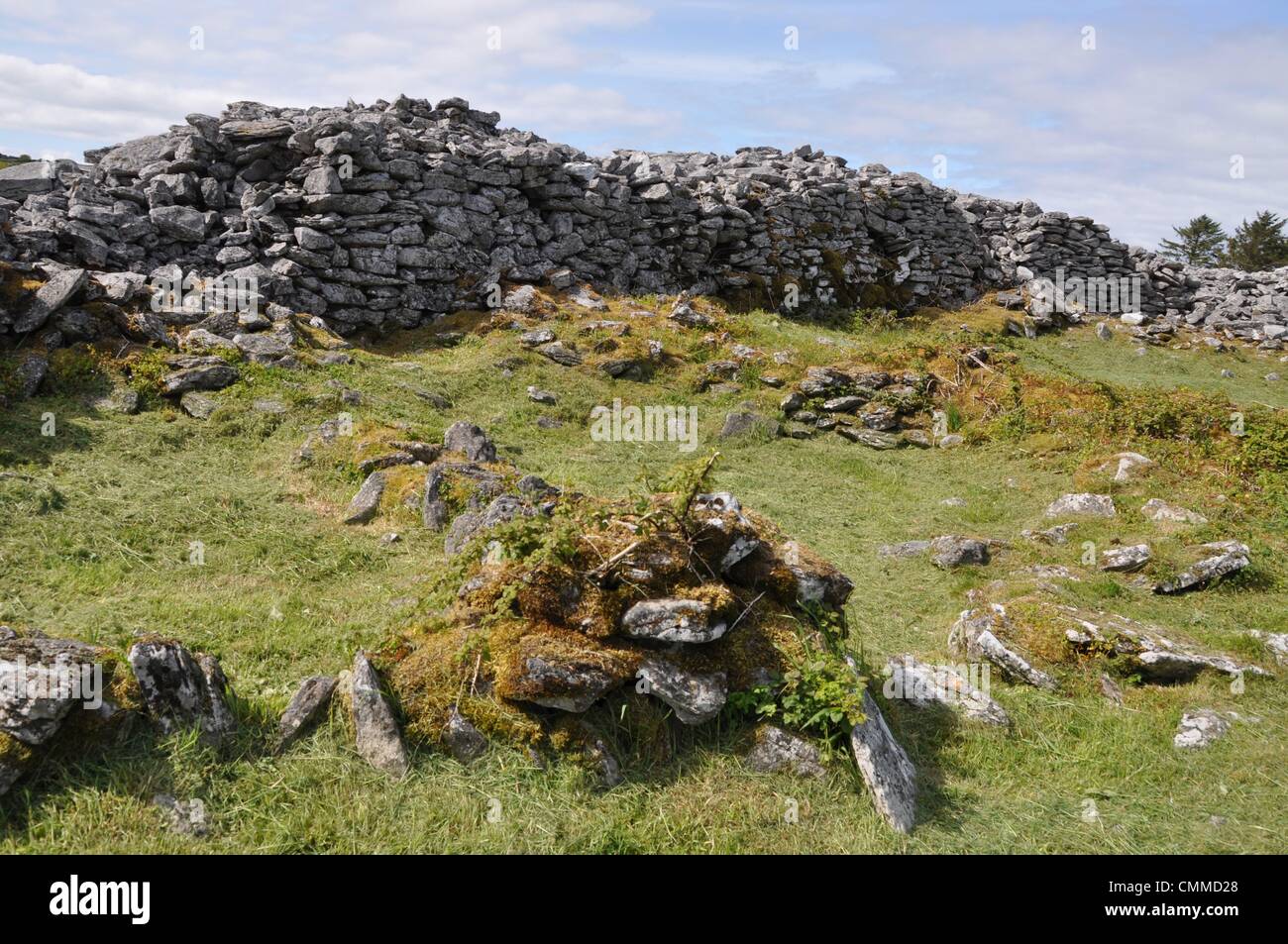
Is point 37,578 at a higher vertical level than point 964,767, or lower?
higher

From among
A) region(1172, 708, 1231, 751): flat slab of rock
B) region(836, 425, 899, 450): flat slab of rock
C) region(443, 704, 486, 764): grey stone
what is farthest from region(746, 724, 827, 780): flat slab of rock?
region(836, 425, 899, 450): flat slab of rock

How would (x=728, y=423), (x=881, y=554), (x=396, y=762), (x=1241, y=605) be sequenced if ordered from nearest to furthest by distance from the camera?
(x=396, y=762)
(x=1241, y=605)
(x=881, y=554)
(x=728, y=423)

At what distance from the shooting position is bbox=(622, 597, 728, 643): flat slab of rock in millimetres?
6848

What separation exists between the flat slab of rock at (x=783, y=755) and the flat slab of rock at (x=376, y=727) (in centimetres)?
263

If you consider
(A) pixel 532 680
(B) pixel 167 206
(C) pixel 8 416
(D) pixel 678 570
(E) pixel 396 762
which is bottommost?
(E) pixel 396 762

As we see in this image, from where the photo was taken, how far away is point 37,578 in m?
8.81

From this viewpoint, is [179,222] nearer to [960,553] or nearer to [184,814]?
[184,814]

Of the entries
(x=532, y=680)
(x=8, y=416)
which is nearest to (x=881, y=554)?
(x=532, y=680)

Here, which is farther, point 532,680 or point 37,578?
point 37,578

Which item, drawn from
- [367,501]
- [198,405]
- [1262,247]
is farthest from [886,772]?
[1262,247]

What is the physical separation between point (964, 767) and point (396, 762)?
4.63m

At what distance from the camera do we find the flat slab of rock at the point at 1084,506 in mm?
13398

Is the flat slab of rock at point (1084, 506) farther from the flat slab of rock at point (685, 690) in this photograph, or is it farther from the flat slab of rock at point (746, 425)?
the flat slab of rock at point (685, 690)

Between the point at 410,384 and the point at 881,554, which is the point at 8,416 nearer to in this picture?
the point at 410,384
